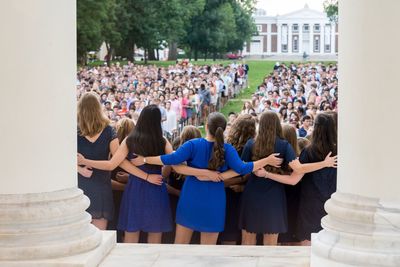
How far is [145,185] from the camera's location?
8.20 metres

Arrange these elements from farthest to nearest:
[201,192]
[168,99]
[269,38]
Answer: [269,38]
[168,99]
[201,192]

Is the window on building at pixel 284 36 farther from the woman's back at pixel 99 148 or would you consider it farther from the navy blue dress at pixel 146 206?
the navy blue dress at pixel 146 206

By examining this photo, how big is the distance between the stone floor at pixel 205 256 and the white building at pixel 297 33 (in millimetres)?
178467

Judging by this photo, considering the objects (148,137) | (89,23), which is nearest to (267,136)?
(148,137)

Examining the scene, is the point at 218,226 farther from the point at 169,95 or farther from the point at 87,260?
the point at 169,95

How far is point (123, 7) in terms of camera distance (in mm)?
88625

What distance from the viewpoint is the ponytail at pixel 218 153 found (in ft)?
25.7

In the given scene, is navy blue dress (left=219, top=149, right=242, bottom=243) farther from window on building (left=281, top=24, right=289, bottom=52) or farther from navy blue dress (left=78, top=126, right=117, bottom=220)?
window on building (left=281, top=24, right=289, bottom=52)

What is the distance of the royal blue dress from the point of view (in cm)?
793

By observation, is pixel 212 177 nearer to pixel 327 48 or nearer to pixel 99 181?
pixel 99 181

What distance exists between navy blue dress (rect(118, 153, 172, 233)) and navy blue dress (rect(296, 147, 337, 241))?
135cm
